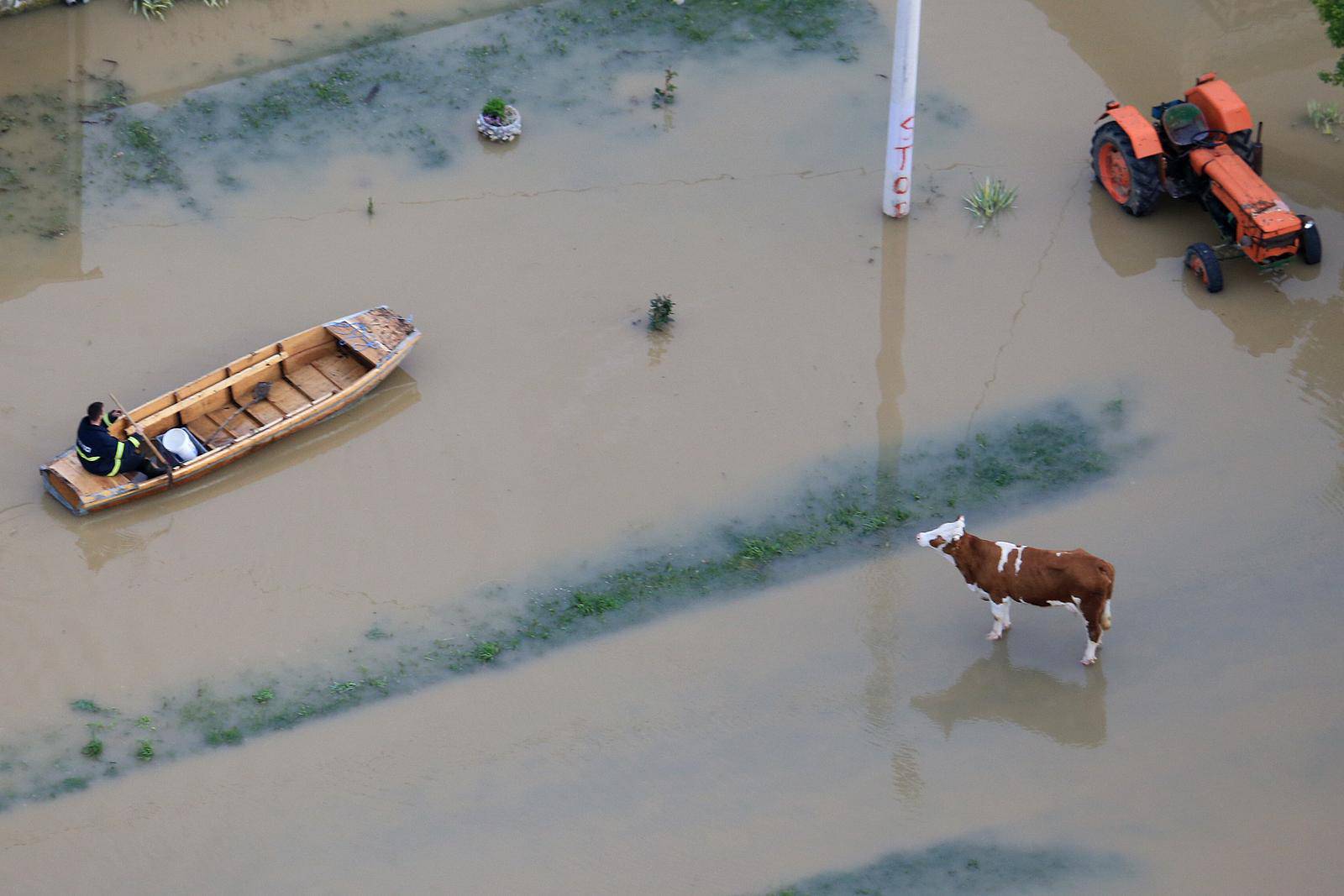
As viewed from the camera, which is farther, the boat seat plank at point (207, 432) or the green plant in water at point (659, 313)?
the green plant in water at point (659, 313)

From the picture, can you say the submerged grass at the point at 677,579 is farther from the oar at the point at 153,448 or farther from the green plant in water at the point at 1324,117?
the green plant in water at the point at 1324,117

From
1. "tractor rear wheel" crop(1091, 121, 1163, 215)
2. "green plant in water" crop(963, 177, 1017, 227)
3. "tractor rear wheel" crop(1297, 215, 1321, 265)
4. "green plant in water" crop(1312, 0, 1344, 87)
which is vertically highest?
"green plant in water" crop(1312, 0, 1344, 87)

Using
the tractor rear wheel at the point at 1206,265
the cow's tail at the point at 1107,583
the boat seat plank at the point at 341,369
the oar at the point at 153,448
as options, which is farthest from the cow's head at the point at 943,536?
the oar at the point at 153,448

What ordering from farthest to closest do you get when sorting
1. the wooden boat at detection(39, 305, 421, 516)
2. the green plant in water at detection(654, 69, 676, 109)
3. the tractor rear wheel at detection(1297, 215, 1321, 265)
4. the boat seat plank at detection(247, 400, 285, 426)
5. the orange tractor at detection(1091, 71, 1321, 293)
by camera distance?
the green plant in water at detection(654, 69, 676, 109)
the tractor rear wheel at detection(1297, 215, 1321, 265)
the orange tractor at detection(1091, 71, 1321, 293)
the boat seat plank at detection(247, 400, 285, 426)
the wooden boat at detection(39, 305, 421, 516)

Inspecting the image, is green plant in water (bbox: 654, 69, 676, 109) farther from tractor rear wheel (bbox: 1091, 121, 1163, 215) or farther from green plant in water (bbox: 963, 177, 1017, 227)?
tractor rear wheel (bbox: 1091, 121, 1163, 215)

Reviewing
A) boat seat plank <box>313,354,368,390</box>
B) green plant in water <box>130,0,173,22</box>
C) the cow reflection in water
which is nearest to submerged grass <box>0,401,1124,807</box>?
the cow reflection in water
